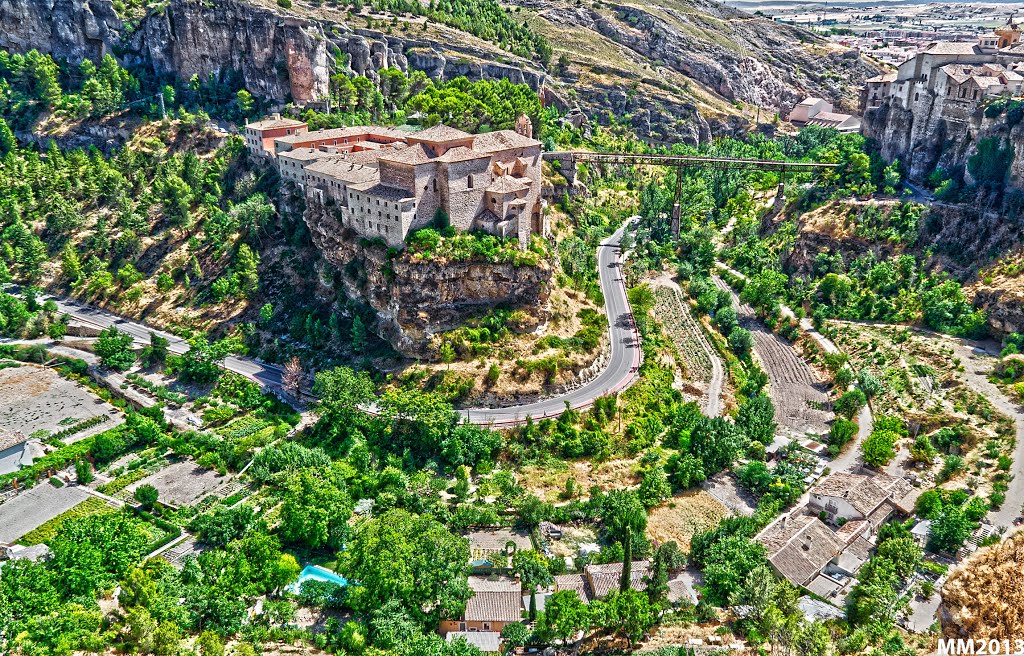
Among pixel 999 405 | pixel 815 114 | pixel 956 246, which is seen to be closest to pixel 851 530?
pixel 999 405

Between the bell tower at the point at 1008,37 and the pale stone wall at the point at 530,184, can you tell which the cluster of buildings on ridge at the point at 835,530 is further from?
the bell tower at the point at 1008,37

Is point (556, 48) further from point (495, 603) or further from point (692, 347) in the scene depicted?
point (495, 603)

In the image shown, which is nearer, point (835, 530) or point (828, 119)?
point (835, 530)

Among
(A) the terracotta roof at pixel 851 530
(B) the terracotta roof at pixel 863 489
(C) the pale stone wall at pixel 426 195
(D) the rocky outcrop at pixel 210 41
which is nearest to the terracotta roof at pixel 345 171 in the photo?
(C) the pale stone wall at pixel 426 195

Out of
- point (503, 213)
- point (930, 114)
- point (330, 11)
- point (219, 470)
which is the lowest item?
point (219, 470)

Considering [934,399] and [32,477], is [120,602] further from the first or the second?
[934,399]

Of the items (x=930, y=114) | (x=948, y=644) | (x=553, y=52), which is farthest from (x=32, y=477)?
(x=553, y=52)
